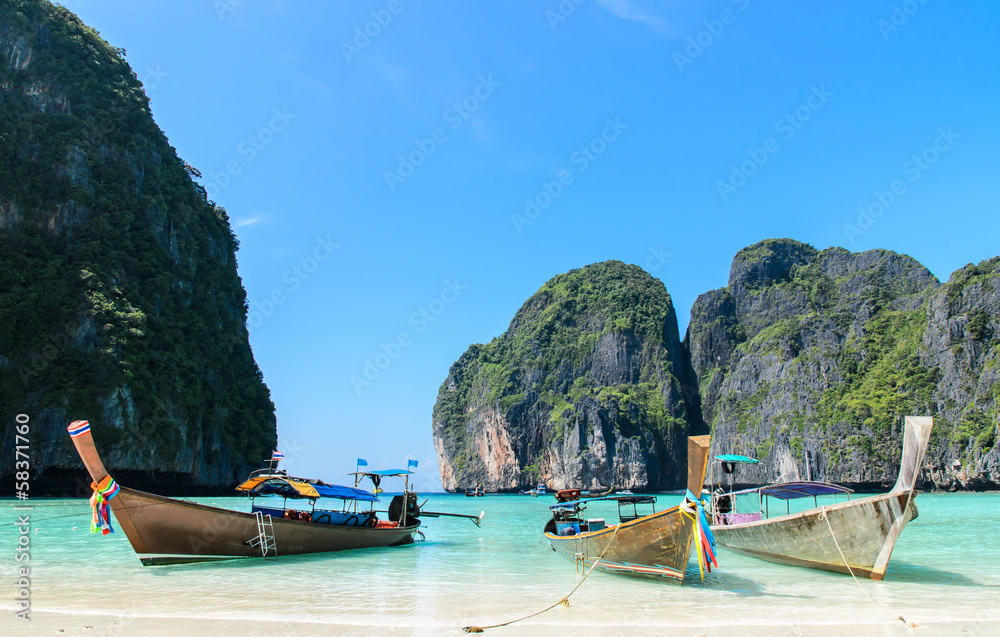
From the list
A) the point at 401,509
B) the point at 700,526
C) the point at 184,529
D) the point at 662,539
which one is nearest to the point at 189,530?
the point at 184,529

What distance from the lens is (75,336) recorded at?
134 feet

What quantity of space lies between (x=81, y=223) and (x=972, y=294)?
87596mm

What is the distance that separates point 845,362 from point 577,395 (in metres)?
43.5

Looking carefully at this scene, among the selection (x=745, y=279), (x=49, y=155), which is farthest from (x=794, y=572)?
(x=745, y=279)

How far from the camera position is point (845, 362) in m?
A: 83.6

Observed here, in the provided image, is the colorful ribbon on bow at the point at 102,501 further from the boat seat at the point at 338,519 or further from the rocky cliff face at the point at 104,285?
the rocky cliff face at the point at 104,285

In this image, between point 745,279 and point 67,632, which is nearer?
point 67,632

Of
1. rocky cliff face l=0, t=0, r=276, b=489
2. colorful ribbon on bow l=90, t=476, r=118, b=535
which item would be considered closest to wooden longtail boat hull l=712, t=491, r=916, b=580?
colorful ribbon on bow l=90, t=476, r=118, b=535

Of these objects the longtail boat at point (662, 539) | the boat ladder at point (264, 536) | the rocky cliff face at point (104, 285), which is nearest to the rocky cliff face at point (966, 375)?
the longtail boat at point (662, 539)

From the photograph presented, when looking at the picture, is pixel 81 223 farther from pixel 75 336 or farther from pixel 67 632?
pixel 67 632

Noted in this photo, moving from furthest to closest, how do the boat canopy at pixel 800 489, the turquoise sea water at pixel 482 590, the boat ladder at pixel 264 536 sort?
the boat ladder at pixel 264 536
the boat canopy at pixel 800 489
the turquoise sea water at pixel 482 590

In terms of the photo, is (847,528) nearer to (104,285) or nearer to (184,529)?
(184,529)

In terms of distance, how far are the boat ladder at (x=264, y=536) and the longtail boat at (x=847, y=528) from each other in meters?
11.5

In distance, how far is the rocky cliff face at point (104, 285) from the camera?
129 ft
